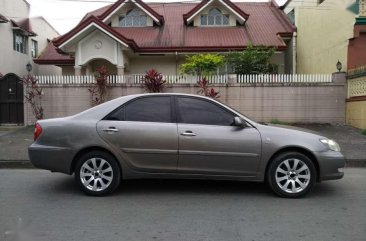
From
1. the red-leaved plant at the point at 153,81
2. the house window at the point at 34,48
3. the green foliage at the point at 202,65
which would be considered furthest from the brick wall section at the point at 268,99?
the house window at the point at 34,48

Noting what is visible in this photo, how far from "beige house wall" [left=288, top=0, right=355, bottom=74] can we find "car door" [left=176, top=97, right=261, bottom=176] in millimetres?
10216

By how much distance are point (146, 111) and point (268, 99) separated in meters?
9.38

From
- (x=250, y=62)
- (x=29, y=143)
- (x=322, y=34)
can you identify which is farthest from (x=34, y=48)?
(x=29, y=143)

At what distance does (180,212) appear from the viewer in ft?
18.5

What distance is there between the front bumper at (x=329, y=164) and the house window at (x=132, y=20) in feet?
57.1

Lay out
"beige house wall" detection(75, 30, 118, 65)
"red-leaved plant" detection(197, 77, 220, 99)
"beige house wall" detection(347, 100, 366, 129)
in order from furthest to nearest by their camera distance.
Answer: "beige house wall" detection(75, 30, 118, 65) → "red-leaved plant" detection(197, 77, 220, 99) → "beige house wall" detection(347, 100, 366, 129)

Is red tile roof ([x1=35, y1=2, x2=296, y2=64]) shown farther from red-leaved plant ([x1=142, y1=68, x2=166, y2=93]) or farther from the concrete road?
the concrete road

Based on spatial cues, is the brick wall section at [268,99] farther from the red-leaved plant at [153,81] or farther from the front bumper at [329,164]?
the front bumper at [329,164]

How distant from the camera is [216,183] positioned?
736 centimetres

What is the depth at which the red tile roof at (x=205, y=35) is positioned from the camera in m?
19.8

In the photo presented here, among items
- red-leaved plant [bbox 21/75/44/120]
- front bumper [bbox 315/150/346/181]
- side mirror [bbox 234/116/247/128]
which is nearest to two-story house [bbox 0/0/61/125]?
red-leaved plant [bbox 21/75/44/120]

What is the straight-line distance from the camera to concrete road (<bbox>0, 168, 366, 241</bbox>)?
188 inches

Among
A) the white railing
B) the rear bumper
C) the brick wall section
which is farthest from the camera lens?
the white railing

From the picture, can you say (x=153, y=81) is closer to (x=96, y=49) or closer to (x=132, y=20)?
(x=96, y=49)
